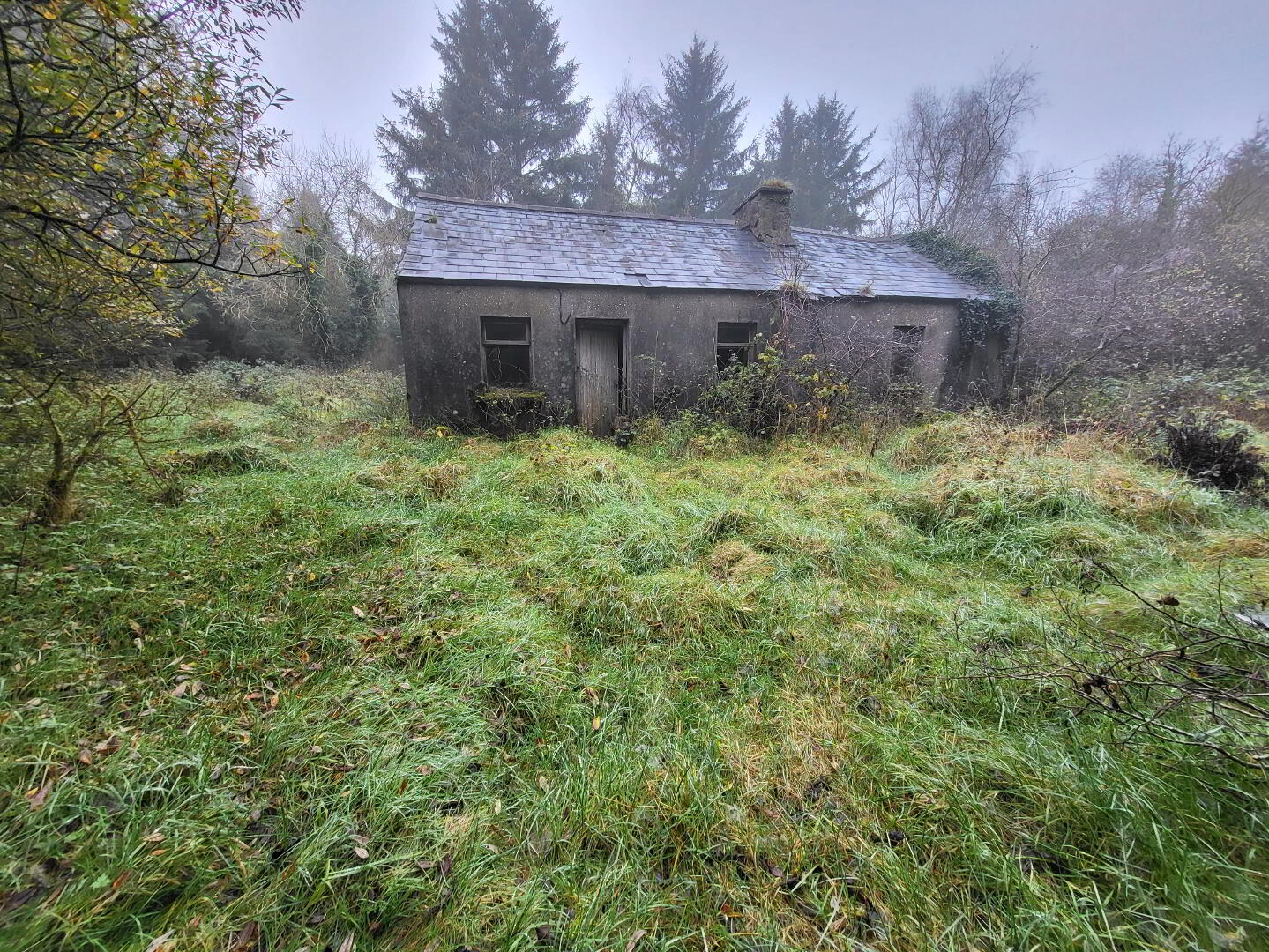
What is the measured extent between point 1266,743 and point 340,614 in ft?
13.3

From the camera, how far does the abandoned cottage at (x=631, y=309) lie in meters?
7.92

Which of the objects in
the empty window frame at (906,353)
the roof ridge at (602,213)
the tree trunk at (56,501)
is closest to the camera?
the tree trunk at (56,501)

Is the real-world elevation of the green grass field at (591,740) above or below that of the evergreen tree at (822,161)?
below

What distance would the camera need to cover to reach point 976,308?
1020 centimetres

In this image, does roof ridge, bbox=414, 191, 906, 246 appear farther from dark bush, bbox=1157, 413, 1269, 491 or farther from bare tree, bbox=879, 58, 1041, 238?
dark bush, bbox=1157, 413, 1269, 491

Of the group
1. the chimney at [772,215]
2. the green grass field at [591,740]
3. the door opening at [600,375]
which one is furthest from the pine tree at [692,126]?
the green grass field at [591,740]

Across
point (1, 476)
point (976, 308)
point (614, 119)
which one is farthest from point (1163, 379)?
point (614, 119)

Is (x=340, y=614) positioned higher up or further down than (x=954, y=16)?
further down

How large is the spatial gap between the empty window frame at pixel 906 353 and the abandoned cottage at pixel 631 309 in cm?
4

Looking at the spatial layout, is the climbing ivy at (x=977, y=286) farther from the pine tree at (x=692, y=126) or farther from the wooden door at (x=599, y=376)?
the pine tree at (x=692, y=126)

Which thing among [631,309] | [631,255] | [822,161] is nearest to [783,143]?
[822,161]

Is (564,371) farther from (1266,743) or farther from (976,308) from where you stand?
(976,308)

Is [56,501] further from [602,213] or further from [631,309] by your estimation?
[602,213]

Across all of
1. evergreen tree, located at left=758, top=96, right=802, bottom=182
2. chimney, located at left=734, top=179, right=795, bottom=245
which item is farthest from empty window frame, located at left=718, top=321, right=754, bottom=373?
evergreen tree, located at left=758, top=96, right=802, bottom=182
